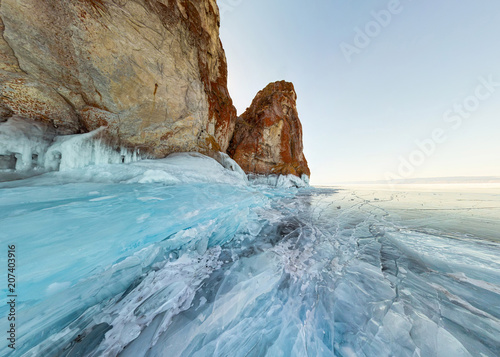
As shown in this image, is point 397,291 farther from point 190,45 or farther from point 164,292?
point 190,45

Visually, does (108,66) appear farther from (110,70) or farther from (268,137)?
(268,137)

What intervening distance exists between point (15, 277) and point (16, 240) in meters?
0.38

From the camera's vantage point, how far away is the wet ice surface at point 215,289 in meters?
0.97

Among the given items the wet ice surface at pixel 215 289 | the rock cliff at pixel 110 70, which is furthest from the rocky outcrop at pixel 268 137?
the wet ice surface at pixel 215 289

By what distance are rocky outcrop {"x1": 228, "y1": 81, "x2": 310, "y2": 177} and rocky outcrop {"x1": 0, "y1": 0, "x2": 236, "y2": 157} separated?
943 cm

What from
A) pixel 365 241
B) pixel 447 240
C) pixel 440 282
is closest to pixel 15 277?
pixel 440 282

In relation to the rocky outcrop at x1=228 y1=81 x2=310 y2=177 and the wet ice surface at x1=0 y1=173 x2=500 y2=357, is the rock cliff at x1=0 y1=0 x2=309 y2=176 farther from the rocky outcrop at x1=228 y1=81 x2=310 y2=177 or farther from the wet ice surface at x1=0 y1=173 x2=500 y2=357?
the rocky outcrop at x1=228 y1=81 x2=310 y2=177

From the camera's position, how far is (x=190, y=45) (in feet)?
16.5

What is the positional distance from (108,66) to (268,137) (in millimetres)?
13069

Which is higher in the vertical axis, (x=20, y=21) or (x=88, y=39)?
(x=88, y=39)

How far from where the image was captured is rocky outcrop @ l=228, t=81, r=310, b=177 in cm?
1489

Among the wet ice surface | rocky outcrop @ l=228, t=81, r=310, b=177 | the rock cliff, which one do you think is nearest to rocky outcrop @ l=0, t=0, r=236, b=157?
the rock cliff

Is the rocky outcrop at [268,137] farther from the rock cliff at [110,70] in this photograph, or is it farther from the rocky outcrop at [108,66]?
the rocky outcrop at [108,66]

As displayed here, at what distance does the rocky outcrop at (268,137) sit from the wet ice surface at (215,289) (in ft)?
42.1
